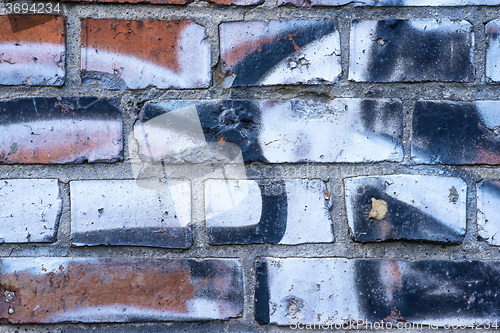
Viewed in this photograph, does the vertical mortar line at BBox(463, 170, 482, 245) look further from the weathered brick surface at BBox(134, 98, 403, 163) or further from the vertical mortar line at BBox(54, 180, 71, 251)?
the vertical mortar line at BBox(54, 180, 71, 251)

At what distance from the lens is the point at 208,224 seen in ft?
1.51

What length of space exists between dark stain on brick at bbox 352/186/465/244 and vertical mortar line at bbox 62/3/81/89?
412 mm

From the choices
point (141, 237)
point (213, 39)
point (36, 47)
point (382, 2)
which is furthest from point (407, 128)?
point (36, 47)

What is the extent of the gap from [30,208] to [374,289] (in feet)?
1.58

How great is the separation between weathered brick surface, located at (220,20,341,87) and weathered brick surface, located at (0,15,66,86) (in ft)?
0.71

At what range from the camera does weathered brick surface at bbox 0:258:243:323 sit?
0.46 m

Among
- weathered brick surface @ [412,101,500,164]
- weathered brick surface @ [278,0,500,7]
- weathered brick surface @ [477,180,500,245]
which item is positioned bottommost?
weathered brick surface @ [477,180,500,245]

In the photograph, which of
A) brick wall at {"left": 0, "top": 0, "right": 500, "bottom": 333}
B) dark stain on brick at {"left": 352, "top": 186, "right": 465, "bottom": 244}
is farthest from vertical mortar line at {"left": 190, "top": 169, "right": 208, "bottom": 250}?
dark stain on brick at {"left": 352, "top": 186, "right": 465, "bottom": 244}

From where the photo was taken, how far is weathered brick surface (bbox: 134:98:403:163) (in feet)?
1.49

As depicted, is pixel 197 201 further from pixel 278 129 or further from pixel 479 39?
pixel 479 39

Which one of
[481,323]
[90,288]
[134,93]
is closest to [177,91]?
[134,93]

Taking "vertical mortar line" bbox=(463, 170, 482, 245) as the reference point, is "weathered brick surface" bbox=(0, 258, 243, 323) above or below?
below

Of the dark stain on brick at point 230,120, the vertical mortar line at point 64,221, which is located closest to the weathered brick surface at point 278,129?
the dark stain on brick at point 230,120

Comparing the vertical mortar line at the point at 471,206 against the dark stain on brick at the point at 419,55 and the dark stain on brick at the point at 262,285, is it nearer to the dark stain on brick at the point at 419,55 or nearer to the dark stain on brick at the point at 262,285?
the dark stain on brick at the point at 419,55
